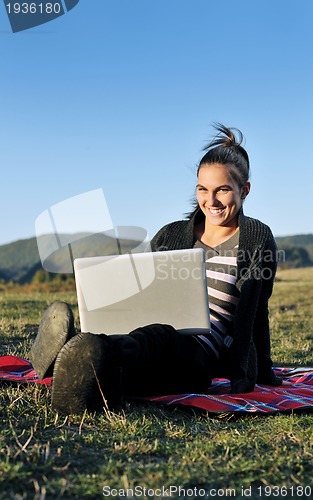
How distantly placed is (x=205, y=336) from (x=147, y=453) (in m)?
1.47

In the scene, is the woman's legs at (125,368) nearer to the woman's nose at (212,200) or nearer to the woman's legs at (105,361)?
the woman's legs at (105,361)

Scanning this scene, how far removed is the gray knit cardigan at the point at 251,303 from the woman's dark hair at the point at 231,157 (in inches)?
10.3

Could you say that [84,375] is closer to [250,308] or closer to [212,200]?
[250,308]

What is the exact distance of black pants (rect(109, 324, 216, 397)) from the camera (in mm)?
3258

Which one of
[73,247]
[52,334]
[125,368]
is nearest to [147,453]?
[125,368]

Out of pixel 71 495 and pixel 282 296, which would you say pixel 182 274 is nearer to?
pixel 71 495

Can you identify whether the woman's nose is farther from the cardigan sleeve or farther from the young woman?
the cardigan sleeve

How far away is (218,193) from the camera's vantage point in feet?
14.1

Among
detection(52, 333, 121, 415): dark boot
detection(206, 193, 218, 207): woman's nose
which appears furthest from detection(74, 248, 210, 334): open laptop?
detection(206, 193, 218, 207): woman's nose

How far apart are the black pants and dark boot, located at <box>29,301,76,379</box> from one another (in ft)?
0.82

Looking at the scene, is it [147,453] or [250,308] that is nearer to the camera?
[147,453]

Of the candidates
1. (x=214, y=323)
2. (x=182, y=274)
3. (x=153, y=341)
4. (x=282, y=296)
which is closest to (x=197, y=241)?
(x=214, y=323)

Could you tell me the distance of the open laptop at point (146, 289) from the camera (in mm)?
3570

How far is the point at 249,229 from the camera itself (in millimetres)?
4215
